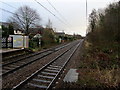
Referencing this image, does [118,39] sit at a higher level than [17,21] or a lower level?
lower

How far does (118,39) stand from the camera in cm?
1933

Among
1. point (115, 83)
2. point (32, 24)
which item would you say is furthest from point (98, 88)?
point (32, 24)

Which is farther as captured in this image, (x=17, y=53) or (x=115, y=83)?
(x=17, y=53)

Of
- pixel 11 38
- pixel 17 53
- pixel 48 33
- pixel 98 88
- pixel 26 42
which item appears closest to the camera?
pixel 98 88

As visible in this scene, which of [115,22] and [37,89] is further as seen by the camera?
[115,22]

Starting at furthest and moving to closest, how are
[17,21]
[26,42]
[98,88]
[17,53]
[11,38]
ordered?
1. [17,21]
2. [26,42]
3. [11,38]
4. [17,53]
5. [98,88]

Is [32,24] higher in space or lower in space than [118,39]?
higher

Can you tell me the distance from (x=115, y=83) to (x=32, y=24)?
51.4 meters

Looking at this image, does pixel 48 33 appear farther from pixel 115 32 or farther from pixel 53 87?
pixel 53 87

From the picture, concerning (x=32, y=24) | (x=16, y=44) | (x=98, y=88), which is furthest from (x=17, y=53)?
(x=32, y=24)

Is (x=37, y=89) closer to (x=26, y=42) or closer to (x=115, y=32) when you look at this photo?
(x=115, y=32)

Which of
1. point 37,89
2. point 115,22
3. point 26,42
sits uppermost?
point 115,22

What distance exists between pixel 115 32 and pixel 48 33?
2367 centimetres

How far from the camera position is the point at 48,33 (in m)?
40.8
